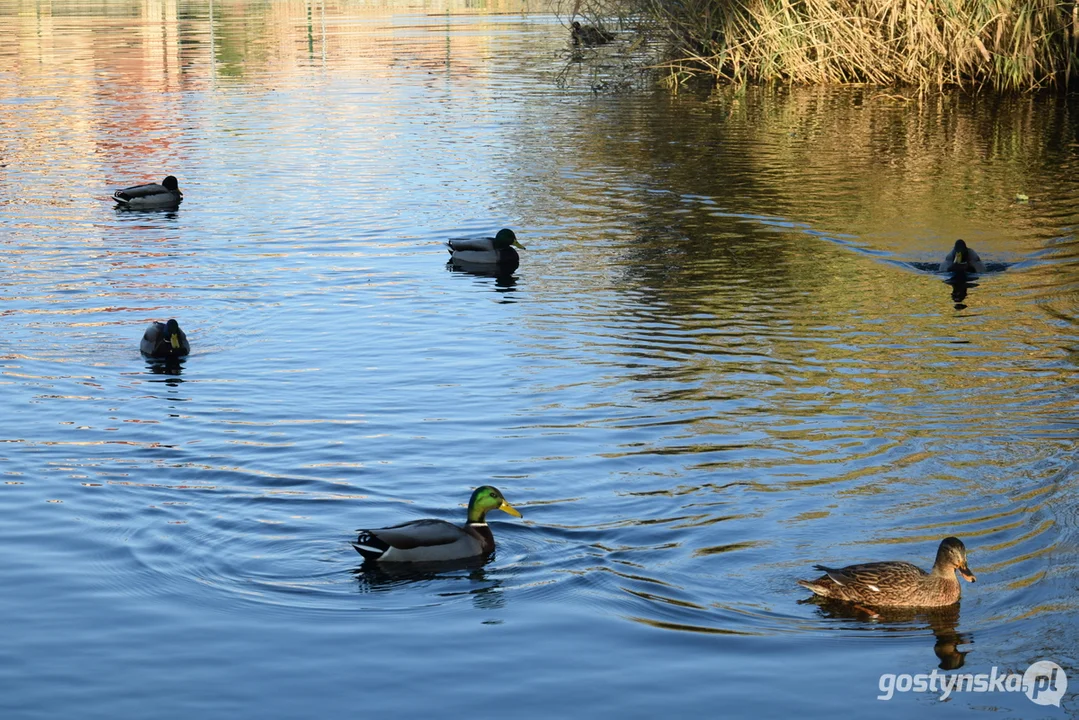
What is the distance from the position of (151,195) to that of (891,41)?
64.2ft

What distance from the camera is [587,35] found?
5047 cm

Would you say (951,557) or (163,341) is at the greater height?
(163,341)

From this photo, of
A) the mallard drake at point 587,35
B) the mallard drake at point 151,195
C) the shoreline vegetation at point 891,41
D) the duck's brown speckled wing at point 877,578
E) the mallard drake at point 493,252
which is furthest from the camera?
the mallard drake at point 587,35

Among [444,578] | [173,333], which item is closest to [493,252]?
[173,333]

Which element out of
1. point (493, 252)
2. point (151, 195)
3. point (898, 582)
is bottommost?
point (898, 582)

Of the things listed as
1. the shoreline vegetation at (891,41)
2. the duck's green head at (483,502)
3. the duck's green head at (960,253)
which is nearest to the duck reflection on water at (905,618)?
the duck's green head at (483,502)

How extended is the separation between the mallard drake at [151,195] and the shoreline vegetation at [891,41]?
56.0 feet

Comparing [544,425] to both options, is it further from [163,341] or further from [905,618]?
[905,618]

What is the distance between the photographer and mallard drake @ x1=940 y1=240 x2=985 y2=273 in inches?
719

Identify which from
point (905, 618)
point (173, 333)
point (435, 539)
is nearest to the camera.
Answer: point (905, 618)

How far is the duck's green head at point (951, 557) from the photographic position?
8.98m

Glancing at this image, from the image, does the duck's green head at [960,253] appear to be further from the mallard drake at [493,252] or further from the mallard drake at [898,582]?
the mallard drake at [898,582]

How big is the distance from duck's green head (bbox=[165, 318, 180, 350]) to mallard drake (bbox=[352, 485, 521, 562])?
575 centimetres

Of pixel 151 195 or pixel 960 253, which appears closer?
pixel 960 253
